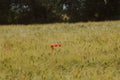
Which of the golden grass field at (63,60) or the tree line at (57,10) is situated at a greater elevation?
the golden grass field at (63,60)

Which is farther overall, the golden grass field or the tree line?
the tree line

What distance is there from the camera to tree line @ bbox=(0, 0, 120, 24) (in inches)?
951

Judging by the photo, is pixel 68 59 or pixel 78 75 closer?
pixel 78 75

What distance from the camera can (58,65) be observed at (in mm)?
7406

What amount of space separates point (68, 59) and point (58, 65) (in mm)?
449

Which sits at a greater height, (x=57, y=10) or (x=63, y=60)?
(x=63, y=60)

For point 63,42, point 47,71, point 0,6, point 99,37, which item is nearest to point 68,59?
point 47,71

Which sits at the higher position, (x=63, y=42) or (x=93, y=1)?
(x=63, y=42)

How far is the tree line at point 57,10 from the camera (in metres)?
24.2

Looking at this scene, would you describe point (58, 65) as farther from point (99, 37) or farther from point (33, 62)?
point (99, 37)

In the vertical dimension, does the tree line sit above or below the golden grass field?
below

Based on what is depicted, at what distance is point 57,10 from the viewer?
24.5 m

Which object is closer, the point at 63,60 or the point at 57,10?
the point at 63,60

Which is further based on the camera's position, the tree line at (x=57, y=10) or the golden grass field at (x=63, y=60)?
the tree line at (x=57, y=10)
